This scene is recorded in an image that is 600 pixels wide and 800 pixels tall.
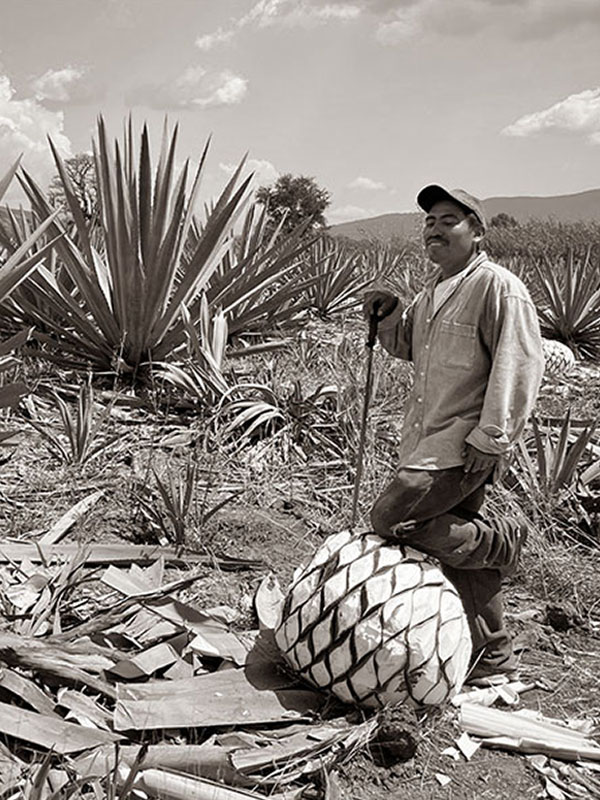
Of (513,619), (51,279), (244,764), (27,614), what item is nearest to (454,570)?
(513,619)

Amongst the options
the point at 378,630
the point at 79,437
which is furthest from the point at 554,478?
the point at 79,437

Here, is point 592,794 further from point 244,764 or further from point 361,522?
point 361,522

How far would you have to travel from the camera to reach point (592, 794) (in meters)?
2.61

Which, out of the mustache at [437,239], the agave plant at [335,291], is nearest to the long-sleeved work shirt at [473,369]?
the mustache at [437,239]

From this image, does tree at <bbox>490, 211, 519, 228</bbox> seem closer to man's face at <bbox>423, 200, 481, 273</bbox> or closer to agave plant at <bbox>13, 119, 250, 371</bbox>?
agave plant at <bbox>13, 119, 250, 371</bbox>

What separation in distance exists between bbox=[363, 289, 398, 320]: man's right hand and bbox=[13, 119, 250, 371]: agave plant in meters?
2.78

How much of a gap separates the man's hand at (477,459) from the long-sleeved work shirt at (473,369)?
2 centimetres

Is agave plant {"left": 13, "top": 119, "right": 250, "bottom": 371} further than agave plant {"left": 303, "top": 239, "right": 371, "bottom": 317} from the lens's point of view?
No

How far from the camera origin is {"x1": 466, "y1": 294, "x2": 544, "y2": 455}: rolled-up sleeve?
2.92 m

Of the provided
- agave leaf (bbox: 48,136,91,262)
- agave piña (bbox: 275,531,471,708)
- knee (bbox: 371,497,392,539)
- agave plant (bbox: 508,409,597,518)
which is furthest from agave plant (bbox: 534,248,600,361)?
agave piña (bbox: 275,531,471,708)

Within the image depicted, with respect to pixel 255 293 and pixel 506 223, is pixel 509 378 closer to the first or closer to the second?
pixel 255 293

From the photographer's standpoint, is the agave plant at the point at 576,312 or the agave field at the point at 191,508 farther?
the agave plant at the point at 576,312

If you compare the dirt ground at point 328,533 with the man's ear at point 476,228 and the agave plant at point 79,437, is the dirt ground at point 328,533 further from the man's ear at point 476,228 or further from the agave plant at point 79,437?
the man's ear at point 476,228

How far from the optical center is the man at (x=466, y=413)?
2945 mm
